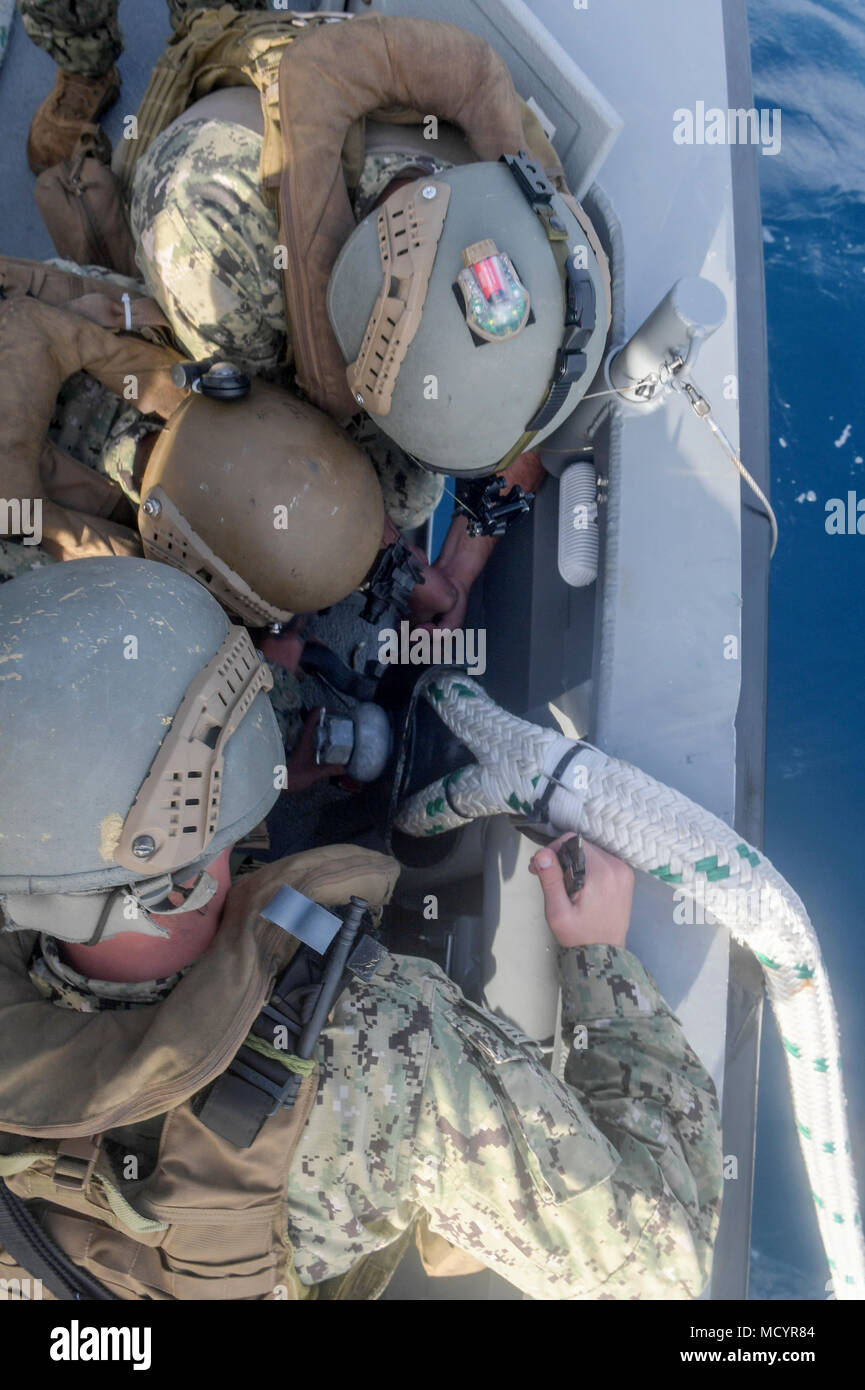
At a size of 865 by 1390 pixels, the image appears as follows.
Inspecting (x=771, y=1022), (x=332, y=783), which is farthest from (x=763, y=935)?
(x=771, y=1022)

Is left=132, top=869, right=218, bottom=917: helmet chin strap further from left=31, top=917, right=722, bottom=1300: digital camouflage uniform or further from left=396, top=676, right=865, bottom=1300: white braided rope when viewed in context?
left=396, top=676, right=865, bottom=1300: white braided rope

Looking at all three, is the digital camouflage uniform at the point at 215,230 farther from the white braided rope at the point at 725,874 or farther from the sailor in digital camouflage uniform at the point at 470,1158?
the sailor in digital camouflage uniform at the point at 470,1158

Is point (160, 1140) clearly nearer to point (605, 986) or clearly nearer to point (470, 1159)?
point (470, 1159)

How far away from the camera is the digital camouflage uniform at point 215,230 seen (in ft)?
4.91

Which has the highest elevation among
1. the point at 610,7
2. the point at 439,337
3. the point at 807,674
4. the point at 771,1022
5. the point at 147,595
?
the point at 610,7

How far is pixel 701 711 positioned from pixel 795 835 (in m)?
1.07

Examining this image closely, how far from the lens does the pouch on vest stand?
2.03 meters

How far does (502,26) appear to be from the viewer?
5.44ft

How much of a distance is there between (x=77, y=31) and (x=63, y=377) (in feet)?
3.94

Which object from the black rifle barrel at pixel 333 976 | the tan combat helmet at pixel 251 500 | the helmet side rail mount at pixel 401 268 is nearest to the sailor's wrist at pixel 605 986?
the black rifle barrel at pixel 333 976

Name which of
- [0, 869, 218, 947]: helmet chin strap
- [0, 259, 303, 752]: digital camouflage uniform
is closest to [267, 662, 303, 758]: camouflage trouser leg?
[0, 259, 303, 752]: digital camouflage uniform

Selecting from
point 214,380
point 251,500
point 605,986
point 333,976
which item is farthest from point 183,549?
point 605,986

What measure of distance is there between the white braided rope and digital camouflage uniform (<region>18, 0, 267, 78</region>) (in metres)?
1.86
